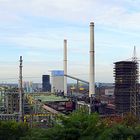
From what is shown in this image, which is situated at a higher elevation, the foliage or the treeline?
the treeline

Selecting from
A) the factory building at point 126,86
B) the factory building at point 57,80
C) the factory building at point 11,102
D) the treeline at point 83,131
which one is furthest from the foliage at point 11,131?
the factory building at point 57,80

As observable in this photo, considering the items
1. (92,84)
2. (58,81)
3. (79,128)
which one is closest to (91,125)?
(79,128)

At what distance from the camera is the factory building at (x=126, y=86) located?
6625 centimetres

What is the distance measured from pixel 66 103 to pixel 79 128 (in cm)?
4959

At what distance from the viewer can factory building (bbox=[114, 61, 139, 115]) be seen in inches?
2608

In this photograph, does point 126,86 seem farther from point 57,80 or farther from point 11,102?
point 57,80

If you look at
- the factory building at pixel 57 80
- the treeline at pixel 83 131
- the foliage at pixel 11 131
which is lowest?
the foliage at pixel 11 131

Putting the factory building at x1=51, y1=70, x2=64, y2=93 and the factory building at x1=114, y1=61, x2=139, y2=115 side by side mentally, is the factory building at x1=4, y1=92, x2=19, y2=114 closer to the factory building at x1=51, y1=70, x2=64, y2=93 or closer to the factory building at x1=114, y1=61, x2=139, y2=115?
the factory building at x1=114, y1=61, x2=139, y2=115

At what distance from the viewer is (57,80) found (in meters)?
→ 111

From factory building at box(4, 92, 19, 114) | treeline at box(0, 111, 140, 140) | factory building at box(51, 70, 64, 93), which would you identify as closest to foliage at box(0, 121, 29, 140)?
treeline at box(0, 111, 140, 140)

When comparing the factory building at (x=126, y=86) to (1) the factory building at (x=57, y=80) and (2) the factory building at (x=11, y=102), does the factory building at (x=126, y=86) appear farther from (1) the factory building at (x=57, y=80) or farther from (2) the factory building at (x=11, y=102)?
(1) the factory building at (x=57, y=80)

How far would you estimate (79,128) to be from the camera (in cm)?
1761

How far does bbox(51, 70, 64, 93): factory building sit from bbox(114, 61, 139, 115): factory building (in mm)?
33486

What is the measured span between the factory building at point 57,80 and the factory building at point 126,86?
110 feet
